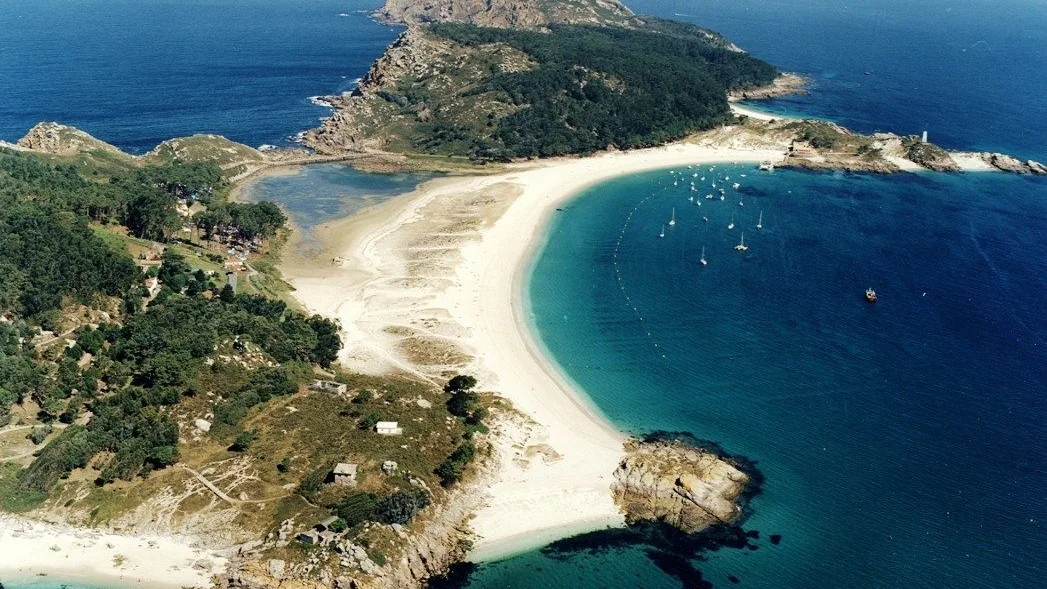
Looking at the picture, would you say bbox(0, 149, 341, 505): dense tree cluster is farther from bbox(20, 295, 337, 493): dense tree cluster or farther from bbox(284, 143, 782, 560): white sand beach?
bbox(284, 143, 782, 560): white sand beach

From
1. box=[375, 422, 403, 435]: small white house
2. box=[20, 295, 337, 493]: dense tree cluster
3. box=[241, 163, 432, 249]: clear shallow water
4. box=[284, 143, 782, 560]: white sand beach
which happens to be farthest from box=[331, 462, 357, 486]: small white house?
box=[241, 163, 432, 249]: clear shallow water

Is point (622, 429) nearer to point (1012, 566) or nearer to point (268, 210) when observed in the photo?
point (1012, 566)

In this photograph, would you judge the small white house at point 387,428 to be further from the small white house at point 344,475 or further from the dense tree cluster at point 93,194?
the dense tree cluster at point 93,194

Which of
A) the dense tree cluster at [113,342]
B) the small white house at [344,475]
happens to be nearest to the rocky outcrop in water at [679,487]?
the small white house at [344,475]

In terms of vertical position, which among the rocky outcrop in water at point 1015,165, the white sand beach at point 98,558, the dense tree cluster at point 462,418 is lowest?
the white sand beach at point 98,558

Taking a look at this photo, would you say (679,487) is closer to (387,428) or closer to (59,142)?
(387,428)

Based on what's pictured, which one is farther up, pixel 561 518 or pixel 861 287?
pixel 861 287

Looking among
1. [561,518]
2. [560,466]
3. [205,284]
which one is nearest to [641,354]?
[560,466]
